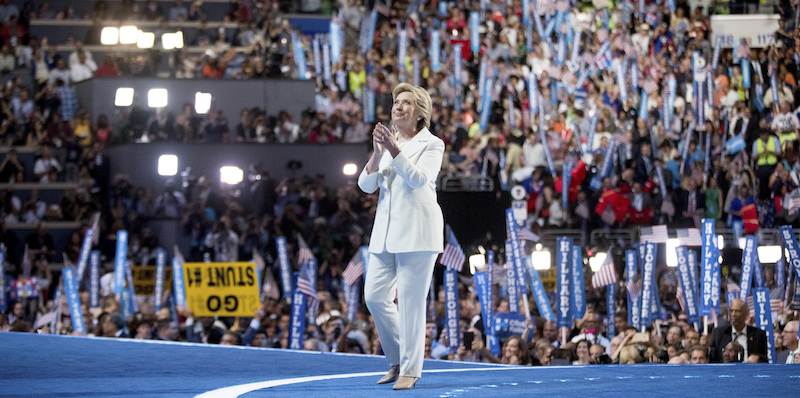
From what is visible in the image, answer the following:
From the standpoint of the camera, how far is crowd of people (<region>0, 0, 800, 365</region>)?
19625mm

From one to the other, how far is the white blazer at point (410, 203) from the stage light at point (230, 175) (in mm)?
16142

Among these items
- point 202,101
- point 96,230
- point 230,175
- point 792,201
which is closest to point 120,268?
point 96,230

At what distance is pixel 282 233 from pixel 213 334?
6.92 meters

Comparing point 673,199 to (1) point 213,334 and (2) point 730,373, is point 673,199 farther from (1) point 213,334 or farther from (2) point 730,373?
(2) point 730,373

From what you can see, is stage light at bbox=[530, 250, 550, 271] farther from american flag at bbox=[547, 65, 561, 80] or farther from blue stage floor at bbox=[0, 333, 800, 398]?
american flag at bbox=[547, 65, 561, 80]

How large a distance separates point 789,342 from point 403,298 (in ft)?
22.2

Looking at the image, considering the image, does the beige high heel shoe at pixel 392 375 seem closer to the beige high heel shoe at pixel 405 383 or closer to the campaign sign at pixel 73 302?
the beige high heel shoe at pixel 405 383

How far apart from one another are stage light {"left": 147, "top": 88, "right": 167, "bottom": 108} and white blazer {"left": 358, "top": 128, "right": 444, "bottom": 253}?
640 inches

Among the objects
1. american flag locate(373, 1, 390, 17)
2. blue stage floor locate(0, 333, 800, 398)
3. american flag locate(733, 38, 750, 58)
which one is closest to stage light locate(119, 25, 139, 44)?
american flag locate(373, 1, 390, 17)

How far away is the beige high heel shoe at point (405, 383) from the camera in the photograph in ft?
19.4

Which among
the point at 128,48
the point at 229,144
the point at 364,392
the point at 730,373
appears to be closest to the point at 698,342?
the point at 730,373

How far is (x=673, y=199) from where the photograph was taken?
1994cm

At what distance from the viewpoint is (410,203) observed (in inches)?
238

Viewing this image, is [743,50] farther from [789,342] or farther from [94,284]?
[94,284]
